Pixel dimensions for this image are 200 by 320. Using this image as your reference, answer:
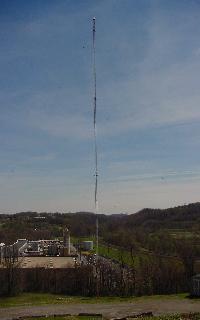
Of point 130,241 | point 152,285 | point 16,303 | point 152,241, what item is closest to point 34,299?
point 16,303

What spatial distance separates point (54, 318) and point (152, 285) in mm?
12730

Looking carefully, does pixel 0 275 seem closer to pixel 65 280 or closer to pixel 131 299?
pixel 65 280

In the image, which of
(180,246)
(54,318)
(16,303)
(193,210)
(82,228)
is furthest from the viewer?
(193,210)

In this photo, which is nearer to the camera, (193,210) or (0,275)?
(0,275)

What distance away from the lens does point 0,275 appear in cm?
3225

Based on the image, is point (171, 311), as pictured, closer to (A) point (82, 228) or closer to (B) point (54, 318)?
(B) point (54, 318)

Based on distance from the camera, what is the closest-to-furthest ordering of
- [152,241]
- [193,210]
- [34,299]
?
[34,299]
[152,241]
[193,210]

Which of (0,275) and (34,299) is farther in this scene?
(0,275)

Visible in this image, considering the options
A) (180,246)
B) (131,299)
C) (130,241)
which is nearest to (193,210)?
(130,241)

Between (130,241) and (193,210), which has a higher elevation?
(193,210)

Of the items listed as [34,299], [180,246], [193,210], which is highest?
[193,210]

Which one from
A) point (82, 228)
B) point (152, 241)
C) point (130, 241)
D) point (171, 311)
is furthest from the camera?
point (82, 228)

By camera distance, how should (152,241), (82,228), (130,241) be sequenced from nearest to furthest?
(152,241) < (130,241) < (82,228)

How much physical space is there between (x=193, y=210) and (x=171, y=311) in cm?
7597
